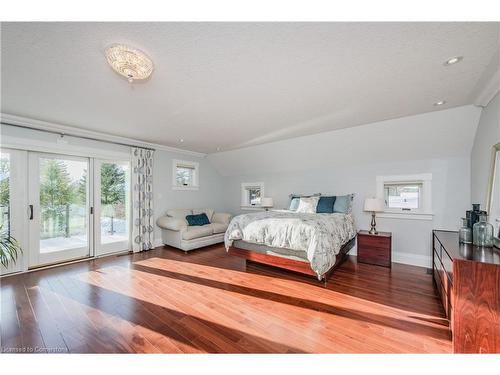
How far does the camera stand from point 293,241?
2826mm

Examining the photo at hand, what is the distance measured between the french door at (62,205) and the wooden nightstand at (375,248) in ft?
15.4

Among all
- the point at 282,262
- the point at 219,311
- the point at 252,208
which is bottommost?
the point at 219,311

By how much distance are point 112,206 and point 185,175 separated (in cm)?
193

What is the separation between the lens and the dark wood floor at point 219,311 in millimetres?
1653

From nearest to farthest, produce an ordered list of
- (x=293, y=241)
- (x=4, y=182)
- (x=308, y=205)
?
1. (x=293, y=241)
2. (x=4, y=182)
3. (x=308, y=205)

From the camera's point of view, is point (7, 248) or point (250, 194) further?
point (250, 194)

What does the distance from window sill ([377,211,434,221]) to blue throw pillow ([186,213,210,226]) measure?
12.6ft

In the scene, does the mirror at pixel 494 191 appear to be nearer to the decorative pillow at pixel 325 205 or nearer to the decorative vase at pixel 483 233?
the decorative vase at pixel 483 233

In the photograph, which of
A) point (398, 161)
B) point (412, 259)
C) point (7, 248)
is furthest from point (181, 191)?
point (412, 259)

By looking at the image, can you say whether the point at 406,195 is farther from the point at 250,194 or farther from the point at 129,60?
the point at 129,60

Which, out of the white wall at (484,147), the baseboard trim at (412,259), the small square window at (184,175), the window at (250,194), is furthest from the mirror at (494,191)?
the small square window at (184,175)

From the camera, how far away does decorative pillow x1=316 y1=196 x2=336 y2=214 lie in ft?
13.2
